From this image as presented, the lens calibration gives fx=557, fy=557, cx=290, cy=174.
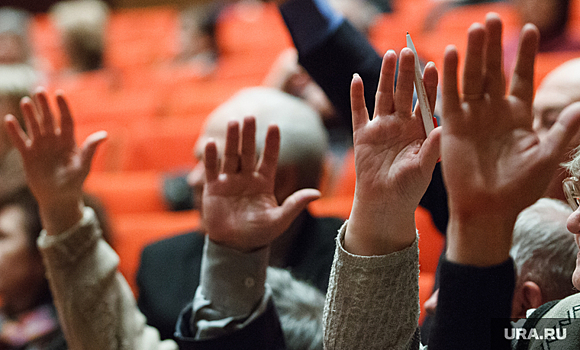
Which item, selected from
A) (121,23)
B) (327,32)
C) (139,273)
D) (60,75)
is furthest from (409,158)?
(121,23)

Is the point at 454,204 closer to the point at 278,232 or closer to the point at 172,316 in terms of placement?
the point at 278,232

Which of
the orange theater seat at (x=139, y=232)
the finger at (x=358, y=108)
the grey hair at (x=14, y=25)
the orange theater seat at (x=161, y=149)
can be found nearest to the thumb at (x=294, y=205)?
the finger at (x=358, y=108)

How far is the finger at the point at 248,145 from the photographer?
1.48ft

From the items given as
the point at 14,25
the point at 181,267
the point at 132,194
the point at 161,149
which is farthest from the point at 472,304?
the point at 14,25

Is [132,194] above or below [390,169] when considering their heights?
below

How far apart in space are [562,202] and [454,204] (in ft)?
0.53

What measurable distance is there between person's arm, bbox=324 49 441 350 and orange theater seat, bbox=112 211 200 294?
661 mm

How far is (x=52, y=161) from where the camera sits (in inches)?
20.8

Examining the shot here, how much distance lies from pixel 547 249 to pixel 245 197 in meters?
0.24

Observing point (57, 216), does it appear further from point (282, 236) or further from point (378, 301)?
point (378, 301)

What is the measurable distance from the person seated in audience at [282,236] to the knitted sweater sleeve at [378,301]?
136 millimetres

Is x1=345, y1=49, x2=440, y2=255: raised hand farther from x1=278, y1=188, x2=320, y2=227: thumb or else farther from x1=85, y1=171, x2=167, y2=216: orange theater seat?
x1=85, y1=171, x2=167, y2=216: orange theater seat

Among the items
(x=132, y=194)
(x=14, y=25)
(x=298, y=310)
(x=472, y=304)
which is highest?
(x=14, y=25)

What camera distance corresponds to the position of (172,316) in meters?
0.66
